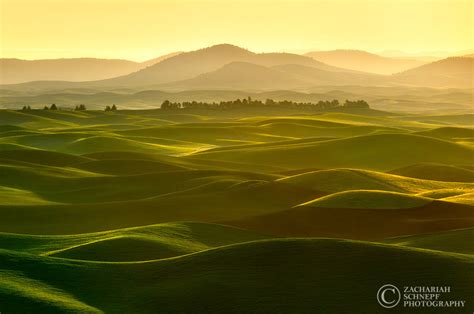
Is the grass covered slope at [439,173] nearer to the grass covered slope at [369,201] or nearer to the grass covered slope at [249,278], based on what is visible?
the grass covered slope at [369,201]

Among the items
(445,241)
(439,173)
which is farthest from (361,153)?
(445,241)

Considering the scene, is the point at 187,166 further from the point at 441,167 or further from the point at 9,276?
the point at 9,276

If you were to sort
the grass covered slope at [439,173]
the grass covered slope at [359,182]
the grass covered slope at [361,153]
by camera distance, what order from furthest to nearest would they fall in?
1. the grass covered slope at [361,153]
2. the grass covered slope at [439,173]
3. the grass covered slope at [359,182]


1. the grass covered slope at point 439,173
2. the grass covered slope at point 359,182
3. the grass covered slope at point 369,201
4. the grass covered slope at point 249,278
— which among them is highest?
the grass covered slope at point 249,278

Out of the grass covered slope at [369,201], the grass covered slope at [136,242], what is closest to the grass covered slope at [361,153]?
the grass covered slope at [369,201]

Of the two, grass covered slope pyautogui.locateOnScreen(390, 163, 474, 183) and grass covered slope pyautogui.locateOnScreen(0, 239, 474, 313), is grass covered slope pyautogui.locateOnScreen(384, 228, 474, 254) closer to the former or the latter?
grass covered slope pyautogui.locateOnScreen(0, 239, 474, 313)

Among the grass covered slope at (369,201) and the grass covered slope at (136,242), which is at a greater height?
the grass covered slope at (369,201)

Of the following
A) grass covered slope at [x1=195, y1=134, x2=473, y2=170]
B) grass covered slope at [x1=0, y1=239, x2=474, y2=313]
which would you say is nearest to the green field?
grass covered slope at [x1=0, y1=239, x2=474, y2=313]
